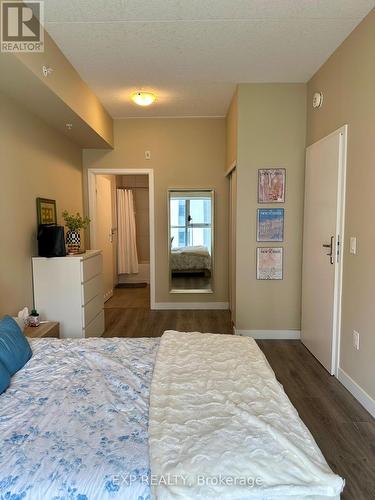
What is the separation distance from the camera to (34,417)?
4.23 feet

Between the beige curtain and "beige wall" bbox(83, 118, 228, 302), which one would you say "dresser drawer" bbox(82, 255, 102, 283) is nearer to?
"beige wall" bbox(83, 118, 228, 302)

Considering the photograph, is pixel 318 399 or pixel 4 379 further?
pixel 318 399

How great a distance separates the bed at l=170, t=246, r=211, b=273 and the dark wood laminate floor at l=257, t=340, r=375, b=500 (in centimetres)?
192

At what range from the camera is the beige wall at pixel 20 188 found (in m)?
2.65

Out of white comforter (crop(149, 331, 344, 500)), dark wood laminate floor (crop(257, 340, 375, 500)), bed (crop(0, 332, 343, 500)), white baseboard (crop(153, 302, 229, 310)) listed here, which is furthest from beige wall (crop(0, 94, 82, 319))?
dark wood laminate floor (crop(257, 340, 375, 500))

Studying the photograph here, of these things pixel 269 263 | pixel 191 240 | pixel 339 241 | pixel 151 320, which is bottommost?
pixel 151 320

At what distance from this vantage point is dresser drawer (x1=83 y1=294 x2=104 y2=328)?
322 cm

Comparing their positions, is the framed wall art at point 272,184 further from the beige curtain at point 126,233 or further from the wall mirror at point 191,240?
the beige curtain at point 126,233

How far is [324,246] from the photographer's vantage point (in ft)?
9.71

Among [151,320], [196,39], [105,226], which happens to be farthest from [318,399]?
[105,226]

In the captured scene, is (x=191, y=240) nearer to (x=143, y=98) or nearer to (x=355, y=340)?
(x=143, y=98)

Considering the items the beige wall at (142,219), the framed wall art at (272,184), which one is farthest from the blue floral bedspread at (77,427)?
the beige wall at (142,219)

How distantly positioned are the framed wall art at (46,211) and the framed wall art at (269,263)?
2.28 metres

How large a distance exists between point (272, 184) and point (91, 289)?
7.34 feet
